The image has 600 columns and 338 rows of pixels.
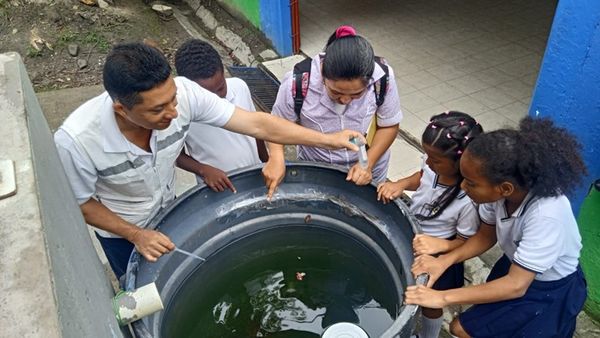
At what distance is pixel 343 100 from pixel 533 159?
2.45 ft

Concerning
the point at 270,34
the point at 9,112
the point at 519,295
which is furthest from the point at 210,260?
the point at 270,34

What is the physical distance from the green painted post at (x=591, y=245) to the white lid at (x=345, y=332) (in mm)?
1236

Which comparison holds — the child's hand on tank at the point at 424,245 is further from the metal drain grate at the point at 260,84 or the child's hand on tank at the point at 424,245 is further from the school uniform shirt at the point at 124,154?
the metal drain grate at the point at 260,84

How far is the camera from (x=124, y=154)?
170cm

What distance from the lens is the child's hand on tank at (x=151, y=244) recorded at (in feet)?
5.47

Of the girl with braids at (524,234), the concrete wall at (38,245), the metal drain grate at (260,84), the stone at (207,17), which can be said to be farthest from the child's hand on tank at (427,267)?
the stone at (207,17)

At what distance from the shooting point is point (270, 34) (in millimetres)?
5062

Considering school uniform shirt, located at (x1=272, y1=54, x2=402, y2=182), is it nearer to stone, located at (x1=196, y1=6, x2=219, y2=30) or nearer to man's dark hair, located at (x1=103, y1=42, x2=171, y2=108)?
man's dark hair, located at (x1=103, y1=42, x2=171, y2=108)

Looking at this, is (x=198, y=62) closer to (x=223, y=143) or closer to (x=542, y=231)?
(x=223, y=143)

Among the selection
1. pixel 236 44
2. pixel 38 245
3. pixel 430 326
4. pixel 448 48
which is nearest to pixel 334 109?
pixel 430 326

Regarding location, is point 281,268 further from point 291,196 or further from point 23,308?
point 23,308

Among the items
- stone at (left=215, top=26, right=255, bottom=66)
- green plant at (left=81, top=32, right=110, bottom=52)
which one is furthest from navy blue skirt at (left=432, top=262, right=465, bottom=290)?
green plant at (left=81, top=32, right=110, bottom=52)

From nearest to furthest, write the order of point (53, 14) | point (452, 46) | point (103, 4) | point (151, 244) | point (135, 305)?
point (135, 305)
point (151, 244)
point (452, 46)
point (53, 14)
point (103, 4)

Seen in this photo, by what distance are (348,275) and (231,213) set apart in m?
0.55
